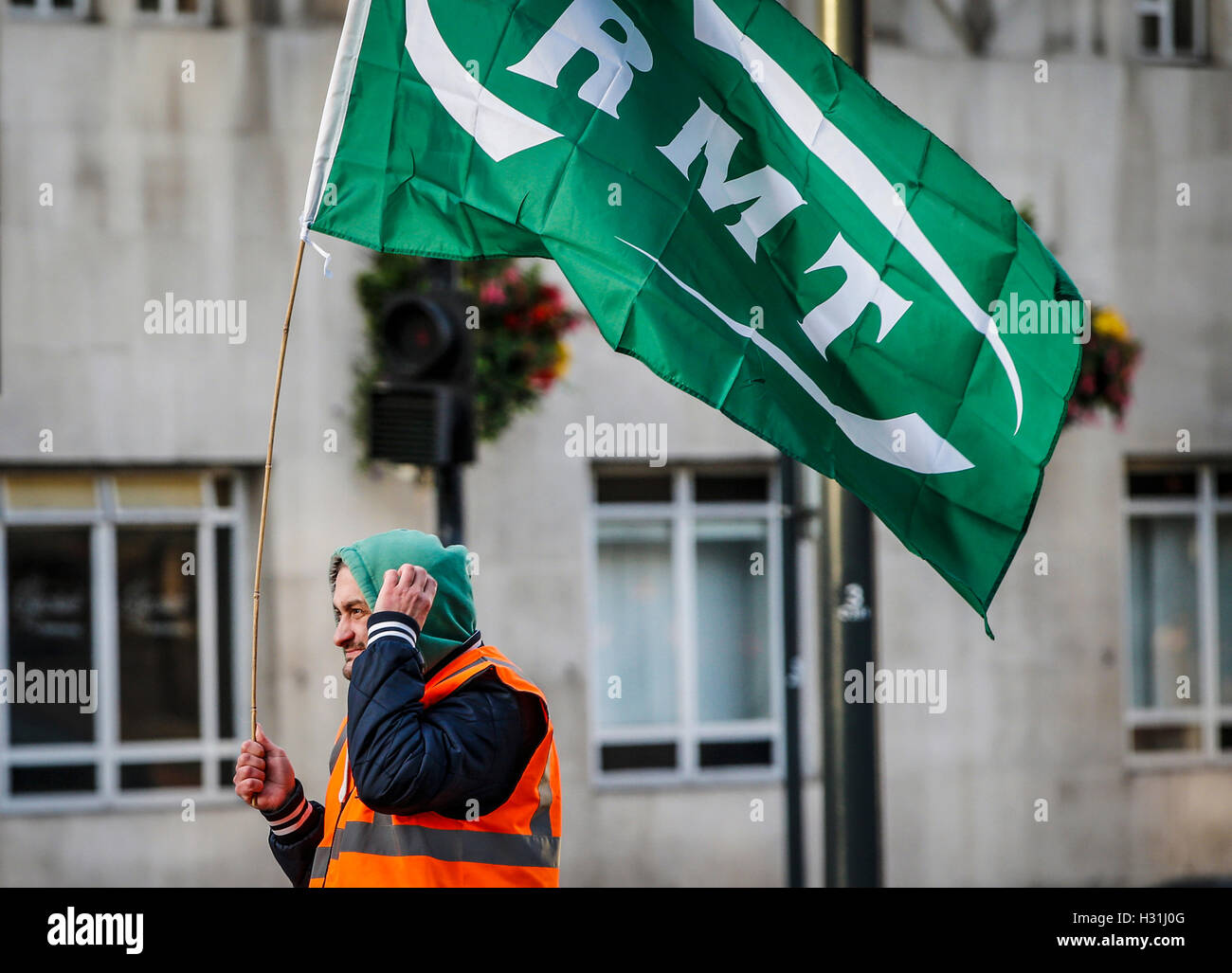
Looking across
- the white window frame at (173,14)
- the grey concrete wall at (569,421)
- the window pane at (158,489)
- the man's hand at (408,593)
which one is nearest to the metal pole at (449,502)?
the man's hand at (408,593)

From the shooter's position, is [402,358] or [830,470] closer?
[830,470]

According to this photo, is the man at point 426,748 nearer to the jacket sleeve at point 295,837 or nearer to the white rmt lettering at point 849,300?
the jacket sleeve at point 295,837

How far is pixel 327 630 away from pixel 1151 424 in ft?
19.4

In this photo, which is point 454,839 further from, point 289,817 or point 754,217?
point 754,217

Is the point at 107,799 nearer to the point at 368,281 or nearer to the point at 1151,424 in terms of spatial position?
the point at 368,281

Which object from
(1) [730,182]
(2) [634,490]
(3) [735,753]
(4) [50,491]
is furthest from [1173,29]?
(1) [730,182]

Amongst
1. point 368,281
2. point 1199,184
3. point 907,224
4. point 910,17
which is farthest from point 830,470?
point 1199,184

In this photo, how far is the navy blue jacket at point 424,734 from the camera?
2855 millimetres

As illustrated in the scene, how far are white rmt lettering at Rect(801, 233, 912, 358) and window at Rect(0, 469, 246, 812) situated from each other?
638 cm

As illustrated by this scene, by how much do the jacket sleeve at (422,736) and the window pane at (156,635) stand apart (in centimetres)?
670

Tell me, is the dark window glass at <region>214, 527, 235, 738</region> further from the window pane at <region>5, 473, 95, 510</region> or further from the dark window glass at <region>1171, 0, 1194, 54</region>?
the dark window glass at <region>1171, 0, 1194, 54</region>

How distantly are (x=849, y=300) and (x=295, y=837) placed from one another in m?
1.85

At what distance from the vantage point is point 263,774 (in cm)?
330

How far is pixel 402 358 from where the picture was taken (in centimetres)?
597
